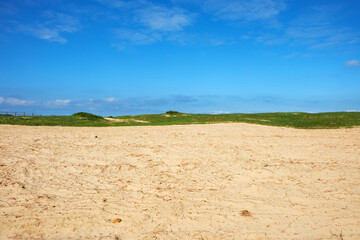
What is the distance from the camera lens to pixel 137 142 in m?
13.9

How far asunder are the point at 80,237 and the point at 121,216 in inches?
38.3

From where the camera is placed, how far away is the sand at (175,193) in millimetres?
4887

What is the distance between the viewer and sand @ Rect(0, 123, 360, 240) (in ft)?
16.0

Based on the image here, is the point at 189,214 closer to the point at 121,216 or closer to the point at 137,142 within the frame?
the point at 121,216

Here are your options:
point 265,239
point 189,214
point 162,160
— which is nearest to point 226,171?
point 162,160

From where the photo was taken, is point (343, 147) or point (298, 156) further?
point (343, 147)

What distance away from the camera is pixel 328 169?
9180mm

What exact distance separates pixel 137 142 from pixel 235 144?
551 centimetres

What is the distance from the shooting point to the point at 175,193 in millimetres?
6699

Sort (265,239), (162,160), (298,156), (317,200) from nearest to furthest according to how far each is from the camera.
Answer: (265,239) < (317,200) < (162,160) < (298,156)

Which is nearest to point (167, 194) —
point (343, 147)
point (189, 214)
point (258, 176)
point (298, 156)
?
point (189, 214)

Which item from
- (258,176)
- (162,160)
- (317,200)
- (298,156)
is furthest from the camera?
(298,156)

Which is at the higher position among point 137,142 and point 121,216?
point 137,142

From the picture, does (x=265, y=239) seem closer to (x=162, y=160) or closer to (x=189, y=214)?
(x=189, y=214)
